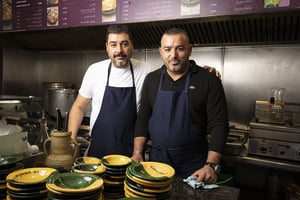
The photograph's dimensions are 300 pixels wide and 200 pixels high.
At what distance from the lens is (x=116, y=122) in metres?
2.06

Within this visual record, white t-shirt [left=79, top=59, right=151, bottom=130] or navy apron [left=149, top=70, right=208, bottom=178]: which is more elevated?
white t-shirt [left=79, top=59, right=151, bottom=130]

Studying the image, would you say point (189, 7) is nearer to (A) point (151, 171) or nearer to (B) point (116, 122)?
(B) point (116, 122)

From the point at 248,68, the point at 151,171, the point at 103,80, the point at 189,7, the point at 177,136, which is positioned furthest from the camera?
the point at 248,68

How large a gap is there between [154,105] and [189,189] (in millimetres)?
852

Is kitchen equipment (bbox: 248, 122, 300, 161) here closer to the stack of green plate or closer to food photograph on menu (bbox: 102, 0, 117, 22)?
the stack of green plate

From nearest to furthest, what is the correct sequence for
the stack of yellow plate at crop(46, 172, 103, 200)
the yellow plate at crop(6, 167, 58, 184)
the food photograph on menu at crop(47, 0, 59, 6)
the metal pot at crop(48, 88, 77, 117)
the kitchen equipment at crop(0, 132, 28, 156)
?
the stack of yellow plate at crop(46, 172, 103, 200), the yellow plate at crop(6, 167, 58, 184), the kitchen equipment at crop(0, 132, 28, 156), the food photograph on menu at crop(47, 0, 59, 6), the metal pot at crop(48, 88, 77, 117)

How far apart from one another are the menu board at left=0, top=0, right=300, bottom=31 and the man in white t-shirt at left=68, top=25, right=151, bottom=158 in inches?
26.7

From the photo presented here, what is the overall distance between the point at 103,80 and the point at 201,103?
834 mm

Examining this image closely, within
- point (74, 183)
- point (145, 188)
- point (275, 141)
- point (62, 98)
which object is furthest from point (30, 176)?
point (62, 98)

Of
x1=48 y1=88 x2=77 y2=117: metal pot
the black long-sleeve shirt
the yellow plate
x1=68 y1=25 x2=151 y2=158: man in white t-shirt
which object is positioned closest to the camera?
the yellow plate

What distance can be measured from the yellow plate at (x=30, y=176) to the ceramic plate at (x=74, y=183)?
77 mm

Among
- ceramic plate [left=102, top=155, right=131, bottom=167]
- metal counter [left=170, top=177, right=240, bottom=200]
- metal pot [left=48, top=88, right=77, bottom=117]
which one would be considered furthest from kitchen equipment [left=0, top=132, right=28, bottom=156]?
metal pot [left=48, top=88, right=77, bottom=117]

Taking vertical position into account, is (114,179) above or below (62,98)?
below

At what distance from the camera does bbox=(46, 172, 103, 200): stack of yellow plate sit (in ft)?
2.68
